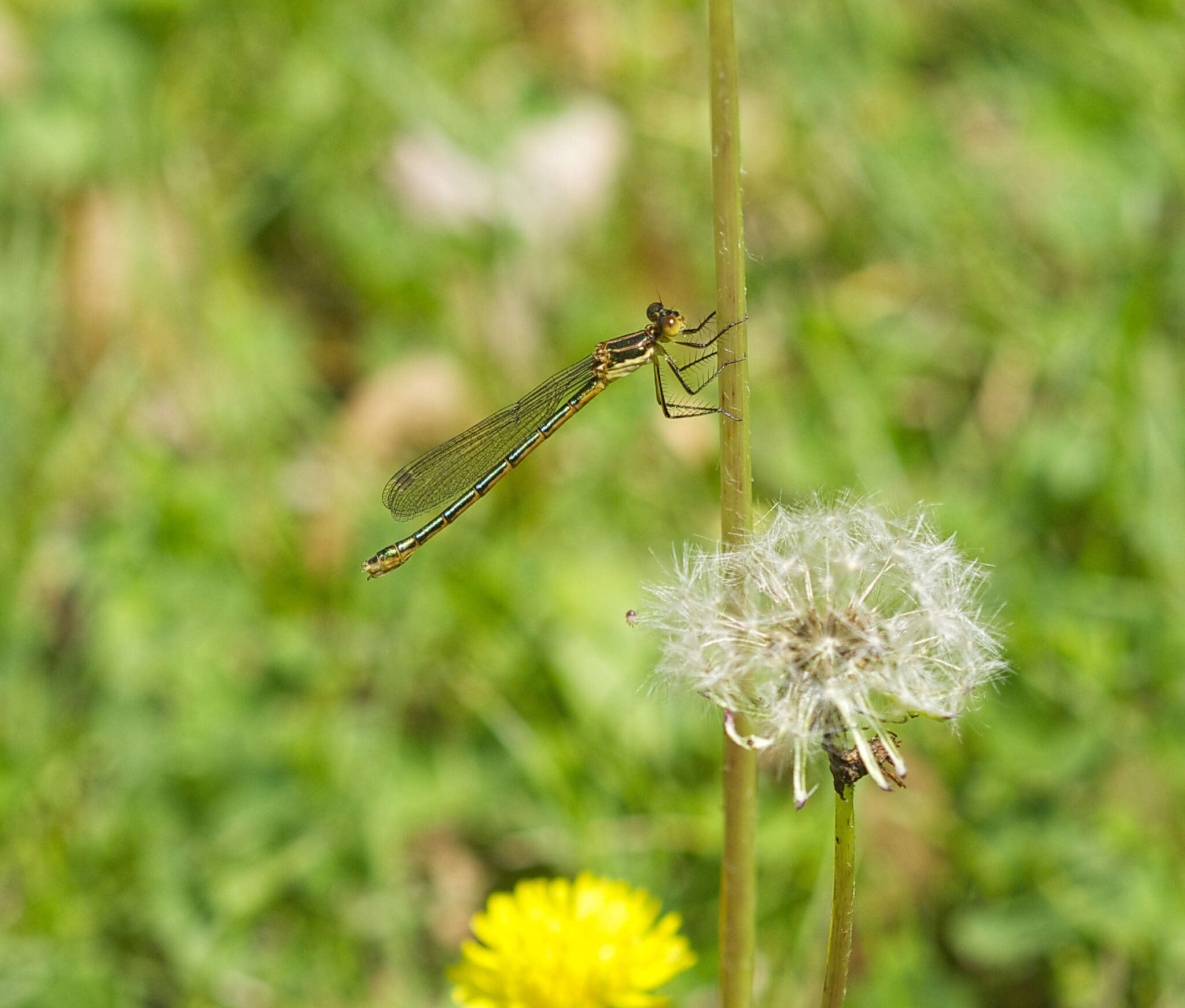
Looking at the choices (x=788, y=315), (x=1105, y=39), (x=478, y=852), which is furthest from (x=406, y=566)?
(x=1105, y=39)

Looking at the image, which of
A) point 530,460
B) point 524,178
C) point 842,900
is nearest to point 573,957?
point 842,900

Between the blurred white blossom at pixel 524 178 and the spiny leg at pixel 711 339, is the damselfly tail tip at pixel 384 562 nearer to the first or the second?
the spiny leg at pixel 711 339

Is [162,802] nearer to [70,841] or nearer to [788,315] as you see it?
[70,841]

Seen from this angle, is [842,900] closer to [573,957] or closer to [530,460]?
[573,957]

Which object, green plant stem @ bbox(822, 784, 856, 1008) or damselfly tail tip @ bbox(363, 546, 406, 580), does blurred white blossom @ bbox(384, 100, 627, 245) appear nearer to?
damselfly tail tip @ bbox(363, 546, 406, 580)

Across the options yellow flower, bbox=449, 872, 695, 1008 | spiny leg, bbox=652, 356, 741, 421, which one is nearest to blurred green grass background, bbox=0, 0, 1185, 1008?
spiny leg, bbox=652, 356, 741, 421

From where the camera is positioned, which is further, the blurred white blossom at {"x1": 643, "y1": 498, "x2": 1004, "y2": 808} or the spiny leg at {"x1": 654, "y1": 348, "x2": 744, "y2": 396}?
the spiny leg at {"x1": 654, "y1": 348, "x2": 744, "y2": 396}

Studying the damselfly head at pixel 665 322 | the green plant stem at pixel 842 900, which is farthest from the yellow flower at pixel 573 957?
the damselfly head at pixel 665 322
